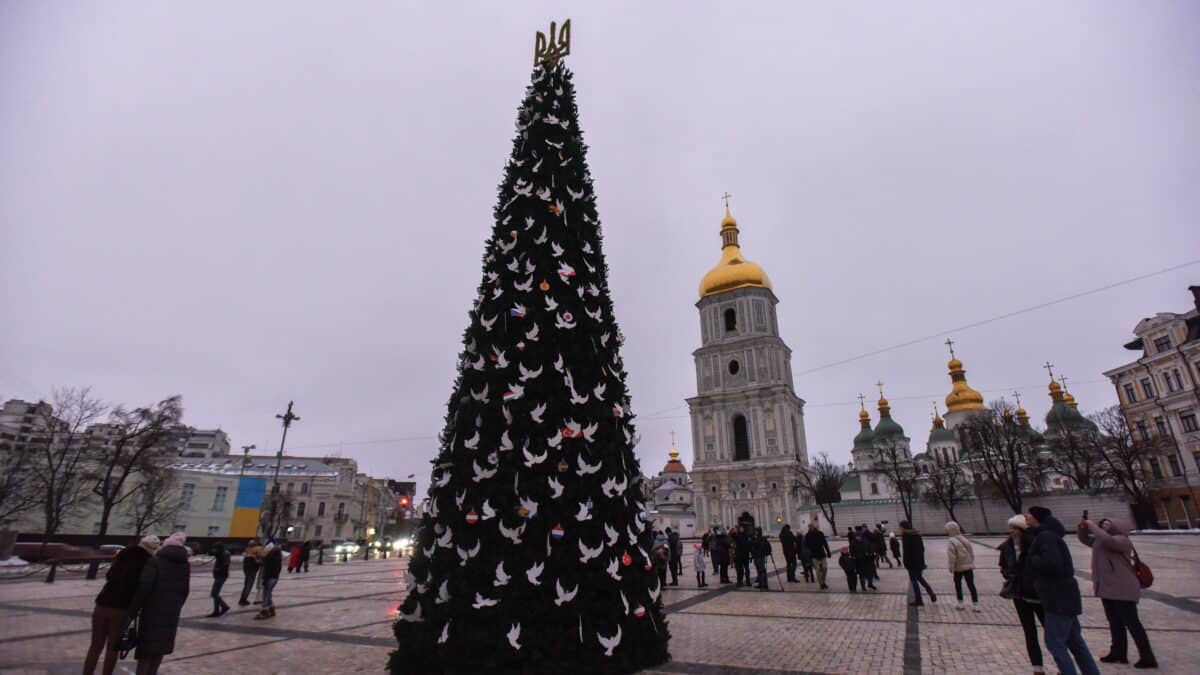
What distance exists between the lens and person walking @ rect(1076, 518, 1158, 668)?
5.79 metres

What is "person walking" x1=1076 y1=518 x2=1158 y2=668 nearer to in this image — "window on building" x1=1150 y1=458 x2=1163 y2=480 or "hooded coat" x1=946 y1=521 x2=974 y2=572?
"hooded coat" x1=946 y1=521 x2=974 y2=572

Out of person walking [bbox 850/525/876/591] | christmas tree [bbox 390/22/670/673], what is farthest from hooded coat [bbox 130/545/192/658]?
person walking [bbox 850/525/876/591]

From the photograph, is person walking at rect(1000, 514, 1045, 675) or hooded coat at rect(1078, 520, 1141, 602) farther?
hooded coat at rect(1078, 520, 1141, 602)

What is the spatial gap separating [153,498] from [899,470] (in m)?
64.8

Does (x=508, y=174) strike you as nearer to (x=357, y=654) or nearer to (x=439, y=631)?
(x=439, y=631)

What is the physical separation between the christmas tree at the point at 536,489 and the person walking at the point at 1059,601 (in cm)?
379

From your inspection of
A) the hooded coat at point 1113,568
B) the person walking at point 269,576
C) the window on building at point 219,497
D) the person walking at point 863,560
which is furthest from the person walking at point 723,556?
the window on building at point 219,497

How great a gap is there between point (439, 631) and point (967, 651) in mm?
6434

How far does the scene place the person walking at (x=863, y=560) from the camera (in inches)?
508

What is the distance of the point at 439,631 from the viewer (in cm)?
557

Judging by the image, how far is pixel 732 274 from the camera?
6325 cm

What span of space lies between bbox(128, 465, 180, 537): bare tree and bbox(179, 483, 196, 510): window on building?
40 cm

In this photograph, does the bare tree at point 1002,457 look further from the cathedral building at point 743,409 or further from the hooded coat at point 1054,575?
the hooded coat at point 1054,575

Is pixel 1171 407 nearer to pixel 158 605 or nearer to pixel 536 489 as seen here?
→ pixel 536 489
